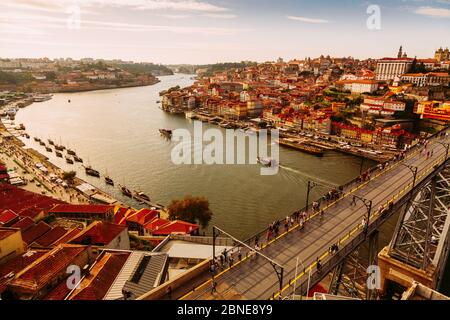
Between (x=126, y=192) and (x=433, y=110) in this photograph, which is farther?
(x=433, y=110)

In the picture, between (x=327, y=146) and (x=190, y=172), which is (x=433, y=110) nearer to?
(x=327, y=146)

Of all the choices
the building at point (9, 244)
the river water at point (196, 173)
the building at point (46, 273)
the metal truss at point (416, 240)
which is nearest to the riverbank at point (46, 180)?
the river water at point (196, 173)

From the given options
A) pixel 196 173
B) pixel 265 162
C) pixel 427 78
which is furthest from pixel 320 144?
pixel 427 78

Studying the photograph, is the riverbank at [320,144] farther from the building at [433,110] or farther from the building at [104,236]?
the building at [104,236]

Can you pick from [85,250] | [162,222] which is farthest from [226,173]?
[85,250]
